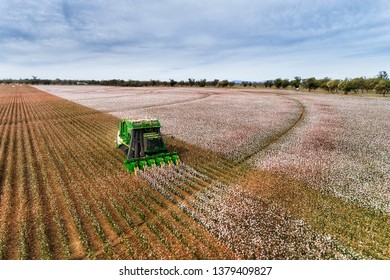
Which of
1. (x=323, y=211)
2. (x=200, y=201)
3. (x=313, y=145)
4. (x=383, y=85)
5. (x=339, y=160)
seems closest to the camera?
(x=323, y=211)

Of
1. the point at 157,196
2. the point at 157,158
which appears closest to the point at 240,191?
the point at 157,196

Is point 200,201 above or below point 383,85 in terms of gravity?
below

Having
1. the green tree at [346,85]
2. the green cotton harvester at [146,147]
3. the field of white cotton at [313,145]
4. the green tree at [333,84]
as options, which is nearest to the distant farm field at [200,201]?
the field of white cotton at [313,145]

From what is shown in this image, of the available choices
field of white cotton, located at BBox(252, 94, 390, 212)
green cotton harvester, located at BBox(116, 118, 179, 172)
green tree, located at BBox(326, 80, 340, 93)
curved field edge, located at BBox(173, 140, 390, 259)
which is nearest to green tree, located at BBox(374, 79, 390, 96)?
green tree, located at BBox(326, 80, 340, 93)

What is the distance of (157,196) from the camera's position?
14.6m

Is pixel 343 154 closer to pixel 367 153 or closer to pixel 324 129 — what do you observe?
pixel 367 153

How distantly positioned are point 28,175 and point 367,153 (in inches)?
1181

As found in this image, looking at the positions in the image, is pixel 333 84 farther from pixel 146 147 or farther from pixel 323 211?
pixel 146 147

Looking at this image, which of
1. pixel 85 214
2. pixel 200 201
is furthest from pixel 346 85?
pixel 85 214

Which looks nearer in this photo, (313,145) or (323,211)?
(323,211)

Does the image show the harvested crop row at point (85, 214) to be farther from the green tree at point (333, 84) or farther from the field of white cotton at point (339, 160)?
the green tree at point (333, 84)

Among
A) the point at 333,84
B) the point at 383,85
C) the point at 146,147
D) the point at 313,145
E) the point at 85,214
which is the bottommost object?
the point at 85,214
